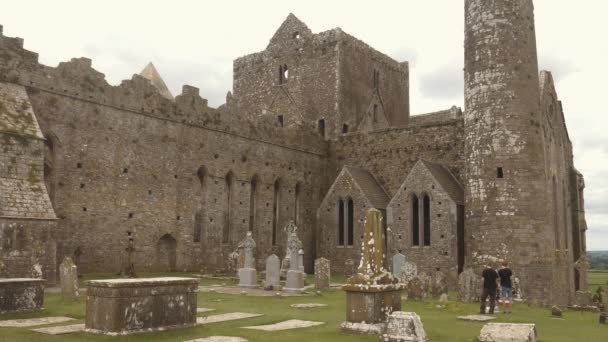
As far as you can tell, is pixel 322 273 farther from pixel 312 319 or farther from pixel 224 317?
pixel 224 317

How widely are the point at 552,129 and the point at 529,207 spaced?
7583 mm

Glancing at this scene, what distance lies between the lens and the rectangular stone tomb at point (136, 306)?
9.93 meters

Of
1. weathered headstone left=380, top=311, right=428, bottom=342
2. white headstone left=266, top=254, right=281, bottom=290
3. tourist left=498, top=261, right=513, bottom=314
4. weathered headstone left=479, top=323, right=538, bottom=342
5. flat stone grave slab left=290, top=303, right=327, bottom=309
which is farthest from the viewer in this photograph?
white headstone left=266, top=254, right=281, bottom=290

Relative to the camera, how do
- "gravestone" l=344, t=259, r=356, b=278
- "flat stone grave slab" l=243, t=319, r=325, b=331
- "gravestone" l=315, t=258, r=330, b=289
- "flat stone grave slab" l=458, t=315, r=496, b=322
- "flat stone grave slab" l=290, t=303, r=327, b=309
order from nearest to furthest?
1. "flat stone grave slab" l=243, t=319, r=325, b=331
2. "flat stone grave slab" l=458, t=315, r=496, b=322
3. "flat stone grave slab" l=290, t=303, r=327, b=309
4. "gravestone" l=315, t=258, r=330, b=289
5. "gravestone" l=344, t=259, r=356, b=278

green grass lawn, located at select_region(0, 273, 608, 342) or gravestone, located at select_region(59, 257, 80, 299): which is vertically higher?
gravestone, located at select_region(59, 257, 80, 299)

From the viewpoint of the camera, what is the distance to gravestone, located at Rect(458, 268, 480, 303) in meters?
18.3

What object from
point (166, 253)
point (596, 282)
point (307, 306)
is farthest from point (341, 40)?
point (596, 282)

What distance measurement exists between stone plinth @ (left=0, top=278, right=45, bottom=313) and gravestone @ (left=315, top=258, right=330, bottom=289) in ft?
33.9

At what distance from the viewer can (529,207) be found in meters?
23.9

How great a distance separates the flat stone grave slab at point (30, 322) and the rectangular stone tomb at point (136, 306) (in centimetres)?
174

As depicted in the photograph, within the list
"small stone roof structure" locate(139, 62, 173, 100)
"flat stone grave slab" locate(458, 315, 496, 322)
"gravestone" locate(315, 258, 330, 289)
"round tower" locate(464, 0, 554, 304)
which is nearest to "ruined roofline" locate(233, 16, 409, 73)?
"small stone roof structure" locate(139, 62, 173, 100)

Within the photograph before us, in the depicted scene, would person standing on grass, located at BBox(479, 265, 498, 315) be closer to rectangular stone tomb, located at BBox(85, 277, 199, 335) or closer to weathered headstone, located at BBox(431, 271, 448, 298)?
weathered headstone, located at BBox(431, 271, 448, 298)

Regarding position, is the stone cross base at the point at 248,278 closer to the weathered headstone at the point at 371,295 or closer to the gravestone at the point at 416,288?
the gravestone at the point at 416,288

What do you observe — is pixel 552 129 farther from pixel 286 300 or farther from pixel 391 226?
pixel 286 300
